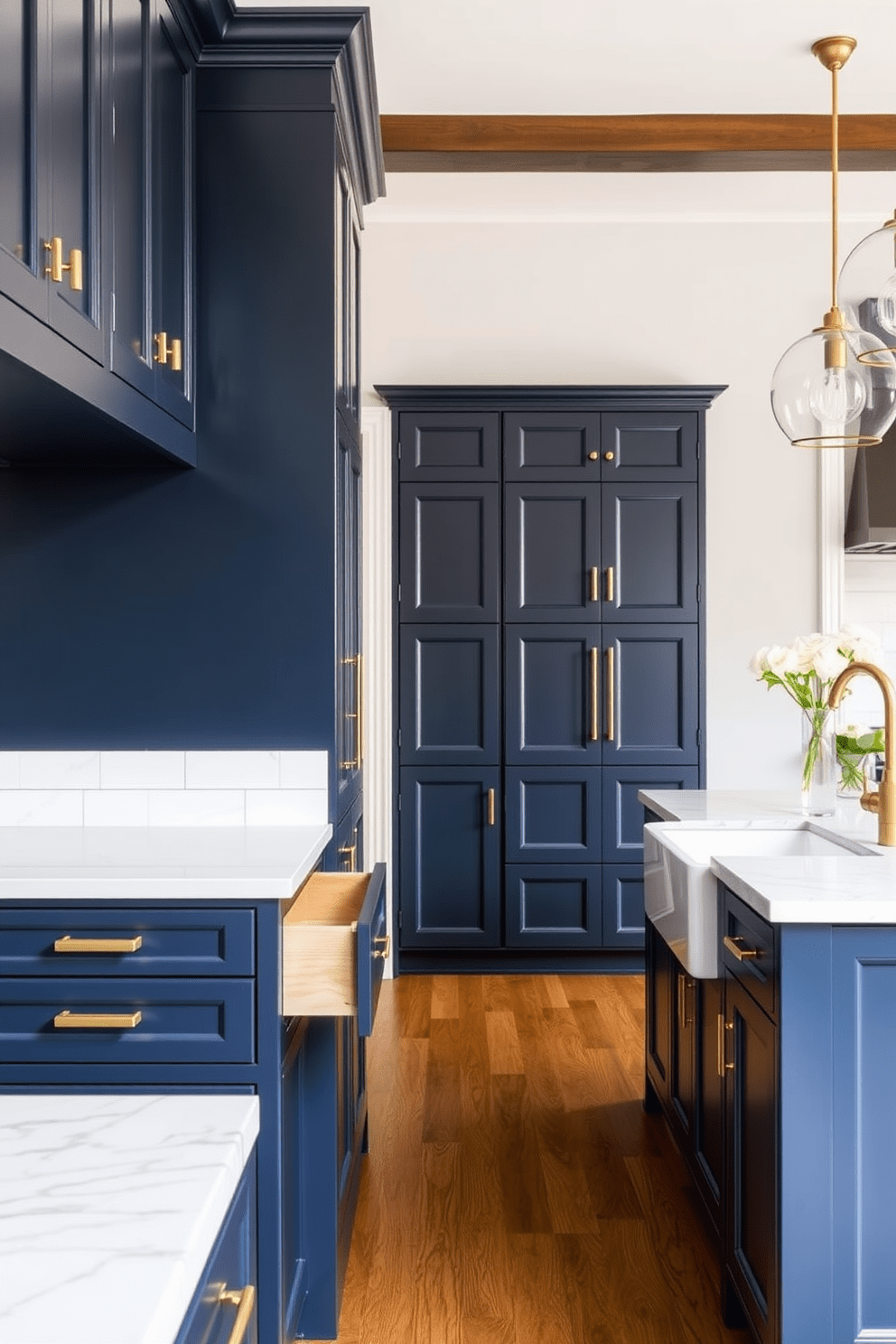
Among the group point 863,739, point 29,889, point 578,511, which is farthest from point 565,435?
point 29,889

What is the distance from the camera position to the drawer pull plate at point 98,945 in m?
1.74

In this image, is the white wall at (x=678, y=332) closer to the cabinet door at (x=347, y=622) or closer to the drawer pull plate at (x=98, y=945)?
the cabinet door at (x=347, y=622)

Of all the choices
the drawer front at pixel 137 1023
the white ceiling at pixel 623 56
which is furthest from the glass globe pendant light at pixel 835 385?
the drawer front at pixel 137 1023

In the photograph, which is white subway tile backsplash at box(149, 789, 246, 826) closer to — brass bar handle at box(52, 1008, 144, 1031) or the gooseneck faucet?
brass bar handle at box(52, 1008, 144, 1031)

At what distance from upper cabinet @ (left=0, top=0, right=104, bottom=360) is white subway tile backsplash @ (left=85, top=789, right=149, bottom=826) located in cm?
97

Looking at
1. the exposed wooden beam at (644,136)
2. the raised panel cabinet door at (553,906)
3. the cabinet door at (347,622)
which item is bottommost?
the raised panel cabinet door at (553,906)

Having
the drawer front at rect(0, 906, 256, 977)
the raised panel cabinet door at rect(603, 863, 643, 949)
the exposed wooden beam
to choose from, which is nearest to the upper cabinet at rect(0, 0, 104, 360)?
the drawer front at rect(0, 906, 256, 977)

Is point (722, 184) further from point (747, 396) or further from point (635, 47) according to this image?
point (635, 47)

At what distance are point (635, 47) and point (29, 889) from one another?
2780mm

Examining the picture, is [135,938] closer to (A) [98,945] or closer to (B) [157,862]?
(A) [98,945]

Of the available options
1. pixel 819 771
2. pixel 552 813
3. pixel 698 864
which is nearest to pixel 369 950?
pixel 698 864

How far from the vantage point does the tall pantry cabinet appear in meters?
4.23

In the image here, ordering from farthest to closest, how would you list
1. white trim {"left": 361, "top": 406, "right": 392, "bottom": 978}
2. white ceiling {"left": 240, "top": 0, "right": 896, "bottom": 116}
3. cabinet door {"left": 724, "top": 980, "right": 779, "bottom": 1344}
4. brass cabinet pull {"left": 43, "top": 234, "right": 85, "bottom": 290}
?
white trim {"left": 361, "top": 406, "right": 392, "bottom": 978} → white ceiling {"left": 240, "top": 0, "right": 896, "bottom": 116} → cabinet door {"left": 724, "top": 980, "right": 779, "bottom": 1344} → brass cabinet pull {"left": 43, "top": 234, "right": 85, "bottom": 290}

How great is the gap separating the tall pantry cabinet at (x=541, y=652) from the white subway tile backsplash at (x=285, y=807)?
1.96 metres
